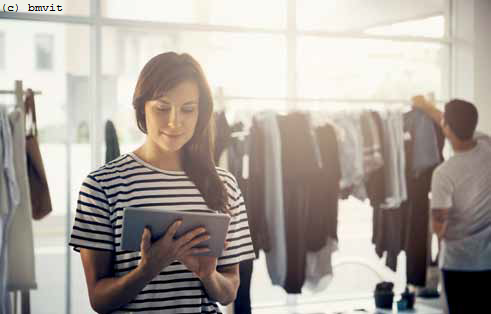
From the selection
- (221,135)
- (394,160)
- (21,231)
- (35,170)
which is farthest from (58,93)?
(394,160)

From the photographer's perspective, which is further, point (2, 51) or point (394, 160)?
point (2, 51)

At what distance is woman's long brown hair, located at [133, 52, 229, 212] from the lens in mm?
1215

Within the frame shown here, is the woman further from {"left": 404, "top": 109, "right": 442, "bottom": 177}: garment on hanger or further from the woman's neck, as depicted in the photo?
{"left": 404, "top": 109, "right": 442, "bottom": 177}: garment on hanger

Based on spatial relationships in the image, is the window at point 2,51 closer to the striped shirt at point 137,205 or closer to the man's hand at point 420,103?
the man's hand at point 420,103

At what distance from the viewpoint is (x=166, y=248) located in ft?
3.82

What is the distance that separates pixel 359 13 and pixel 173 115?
342cm

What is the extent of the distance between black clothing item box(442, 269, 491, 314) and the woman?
5.50 feet

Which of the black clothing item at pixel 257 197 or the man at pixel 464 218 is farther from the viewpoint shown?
the black clothing item at pixel 257 197

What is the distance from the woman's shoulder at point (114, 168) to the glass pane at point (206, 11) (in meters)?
2.59

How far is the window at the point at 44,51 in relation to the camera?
14.0 feet

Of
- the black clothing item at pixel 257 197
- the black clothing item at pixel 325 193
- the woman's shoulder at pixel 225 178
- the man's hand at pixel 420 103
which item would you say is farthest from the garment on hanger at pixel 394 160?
the woman's shoulder at pixel 225 178

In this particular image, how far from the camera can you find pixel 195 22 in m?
3.81

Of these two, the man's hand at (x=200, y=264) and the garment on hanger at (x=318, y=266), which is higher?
the man's hand at (x=200, y=264)

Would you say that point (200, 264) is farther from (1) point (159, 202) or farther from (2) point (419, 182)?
(2) point (419, 182)
